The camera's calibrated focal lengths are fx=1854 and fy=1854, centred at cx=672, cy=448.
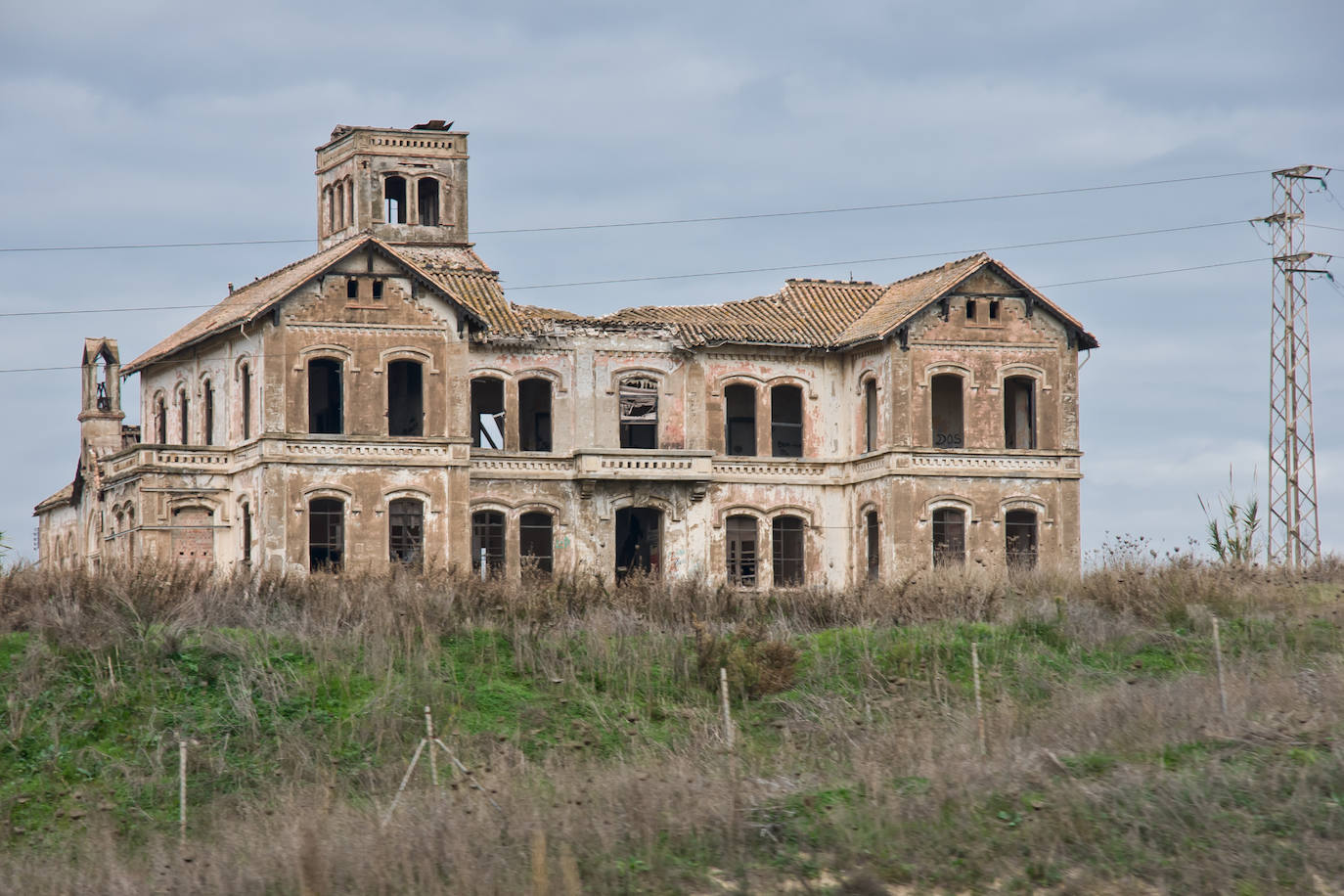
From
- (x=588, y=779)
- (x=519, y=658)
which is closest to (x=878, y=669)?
(x=519, y=658)

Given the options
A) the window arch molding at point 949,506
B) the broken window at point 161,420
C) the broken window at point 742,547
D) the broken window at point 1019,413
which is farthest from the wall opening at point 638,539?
the broken window at point 161,420

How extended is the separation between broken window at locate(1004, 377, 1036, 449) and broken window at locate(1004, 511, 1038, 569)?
1693 millimetres

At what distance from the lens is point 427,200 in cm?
4722

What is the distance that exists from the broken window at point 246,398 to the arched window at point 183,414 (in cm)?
387

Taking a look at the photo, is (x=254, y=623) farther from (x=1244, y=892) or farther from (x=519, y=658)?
(x=1244, y=892)

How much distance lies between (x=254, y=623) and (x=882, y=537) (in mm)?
18163

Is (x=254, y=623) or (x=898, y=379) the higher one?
(x=898, y=379)

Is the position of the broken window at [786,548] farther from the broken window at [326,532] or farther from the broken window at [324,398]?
the broken window at [324,398]

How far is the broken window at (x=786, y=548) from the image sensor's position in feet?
136

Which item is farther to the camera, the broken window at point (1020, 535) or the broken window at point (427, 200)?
the broken window at point (427, 200)

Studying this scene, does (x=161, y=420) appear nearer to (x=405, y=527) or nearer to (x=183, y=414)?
(x=183, y=414)

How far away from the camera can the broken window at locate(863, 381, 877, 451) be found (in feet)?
136

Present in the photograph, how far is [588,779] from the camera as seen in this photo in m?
17.9

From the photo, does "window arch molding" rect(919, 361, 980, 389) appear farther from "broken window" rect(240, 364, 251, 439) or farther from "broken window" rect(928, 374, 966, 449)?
"broken window" rect(240, 364, 251, 439)
